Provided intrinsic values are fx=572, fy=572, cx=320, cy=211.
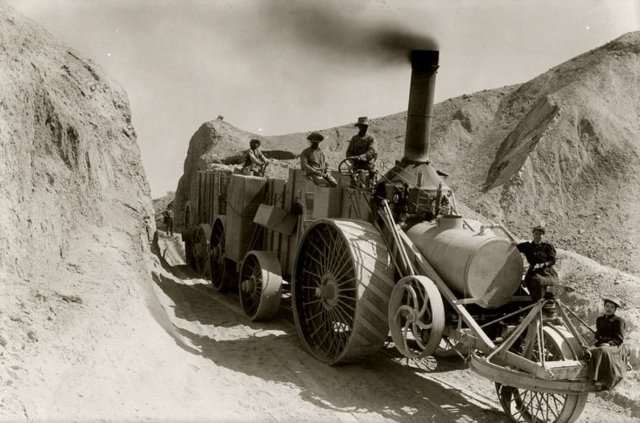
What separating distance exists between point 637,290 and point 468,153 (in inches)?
880

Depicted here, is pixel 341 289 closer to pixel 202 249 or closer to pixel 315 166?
pixel 315 166

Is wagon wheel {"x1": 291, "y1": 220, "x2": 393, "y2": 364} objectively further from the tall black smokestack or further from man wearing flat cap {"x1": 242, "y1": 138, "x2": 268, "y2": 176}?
man wearing flat cap {"x1": 242, "y1": 138, "x2": 268, "y2": 176}

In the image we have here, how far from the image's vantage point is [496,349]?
5305mm

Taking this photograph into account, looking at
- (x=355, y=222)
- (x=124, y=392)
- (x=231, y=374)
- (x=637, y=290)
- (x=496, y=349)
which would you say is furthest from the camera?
(x=637, y=290)

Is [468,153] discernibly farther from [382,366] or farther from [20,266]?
[20,266]

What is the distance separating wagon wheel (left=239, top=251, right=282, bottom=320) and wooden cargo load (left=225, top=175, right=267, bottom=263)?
687mm

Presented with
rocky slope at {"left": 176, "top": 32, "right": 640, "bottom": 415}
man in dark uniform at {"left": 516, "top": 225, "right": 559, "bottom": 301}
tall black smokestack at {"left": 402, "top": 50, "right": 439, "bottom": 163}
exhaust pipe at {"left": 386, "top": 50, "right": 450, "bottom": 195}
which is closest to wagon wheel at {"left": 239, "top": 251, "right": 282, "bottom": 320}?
exhaust pipe at {"left": 386, "top": 50, "right": 450, "bottom": 195}

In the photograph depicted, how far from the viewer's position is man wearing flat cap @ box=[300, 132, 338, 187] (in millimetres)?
8109

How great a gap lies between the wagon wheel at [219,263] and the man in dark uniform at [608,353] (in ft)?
24.3

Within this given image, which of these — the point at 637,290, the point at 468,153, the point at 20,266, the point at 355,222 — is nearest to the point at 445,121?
the point at 468,153

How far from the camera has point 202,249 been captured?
42.7 ft

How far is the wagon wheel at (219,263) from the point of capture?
1124 centimetres

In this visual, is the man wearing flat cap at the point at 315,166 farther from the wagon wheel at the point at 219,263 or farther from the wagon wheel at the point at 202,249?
the wagon wheel at the point at 202,249

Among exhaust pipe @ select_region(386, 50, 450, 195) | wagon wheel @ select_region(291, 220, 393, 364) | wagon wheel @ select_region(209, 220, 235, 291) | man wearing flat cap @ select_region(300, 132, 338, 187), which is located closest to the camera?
wagon wheel @ select_region(291, 220, 393, 364)
